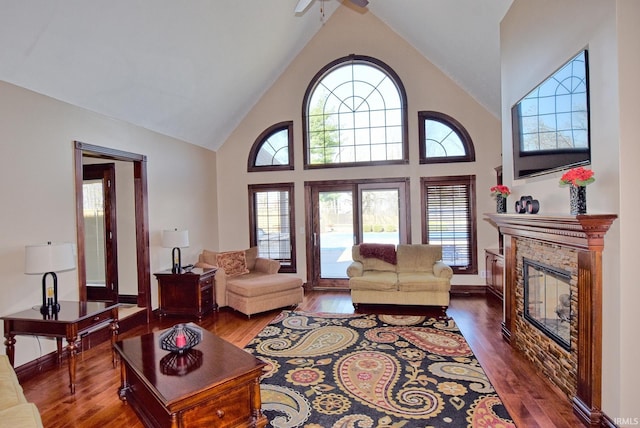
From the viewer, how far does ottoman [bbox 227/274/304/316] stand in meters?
5.02

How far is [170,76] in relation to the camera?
15.1ft

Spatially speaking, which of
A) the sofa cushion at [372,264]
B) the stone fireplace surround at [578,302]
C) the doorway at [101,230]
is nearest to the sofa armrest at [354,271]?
the sofa cushion at [372,264]

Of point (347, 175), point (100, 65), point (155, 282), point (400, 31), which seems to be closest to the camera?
point (100, 65)

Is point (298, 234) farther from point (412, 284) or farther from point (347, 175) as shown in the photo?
point (412, 284)

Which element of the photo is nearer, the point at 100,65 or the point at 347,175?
the point at 100,65

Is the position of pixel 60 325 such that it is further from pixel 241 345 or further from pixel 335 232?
pixel 335 232

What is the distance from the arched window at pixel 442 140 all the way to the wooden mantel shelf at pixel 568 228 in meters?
2.97

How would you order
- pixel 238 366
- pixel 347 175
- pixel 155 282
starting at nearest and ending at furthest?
pixel 238 366 < pixel 155 282 < pixel 347 175

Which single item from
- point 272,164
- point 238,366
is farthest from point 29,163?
point 272,164

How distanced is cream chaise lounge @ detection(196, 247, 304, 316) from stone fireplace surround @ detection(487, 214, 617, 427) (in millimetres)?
3148

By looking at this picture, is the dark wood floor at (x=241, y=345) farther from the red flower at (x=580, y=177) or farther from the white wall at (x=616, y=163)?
the red flower at (x=580, y=177)

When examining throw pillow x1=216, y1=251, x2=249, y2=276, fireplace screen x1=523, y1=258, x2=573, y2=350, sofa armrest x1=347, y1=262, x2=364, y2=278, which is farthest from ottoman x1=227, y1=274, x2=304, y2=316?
fireplace screen x1=523, y1=258, x2=573, y2=350

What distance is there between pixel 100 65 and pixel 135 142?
1.30m

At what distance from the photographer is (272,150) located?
274 inches
